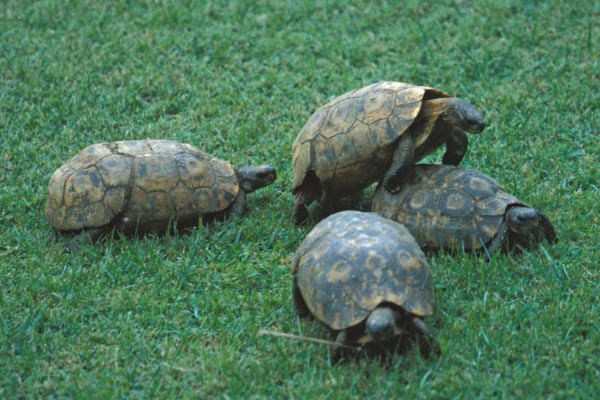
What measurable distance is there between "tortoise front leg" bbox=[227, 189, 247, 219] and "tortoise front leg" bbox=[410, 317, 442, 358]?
2.28 meters

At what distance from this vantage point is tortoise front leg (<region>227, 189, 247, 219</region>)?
637cm

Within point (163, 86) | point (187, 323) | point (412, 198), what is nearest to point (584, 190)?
point (412, 198)

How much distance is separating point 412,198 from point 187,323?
5.91 ft

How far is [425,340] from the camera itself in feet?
14.6

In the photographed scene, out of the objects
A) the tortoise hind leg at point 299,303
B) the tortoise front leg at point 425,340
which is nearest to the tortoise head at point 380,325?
the tortoise front leg at point 425,340

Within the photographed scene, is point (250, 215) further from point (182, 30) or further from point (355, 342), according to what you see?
point (182, 30)

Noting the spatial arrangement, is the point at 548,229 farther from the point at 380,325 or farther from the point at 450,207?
the point at 380,325

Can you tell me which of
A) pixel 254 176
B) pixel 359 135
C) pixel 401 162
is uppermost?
pixel 359 135

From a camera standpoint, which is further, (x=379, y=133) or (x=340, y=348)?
(x=379, y=133)

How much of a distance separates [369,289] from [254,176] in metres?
2.43

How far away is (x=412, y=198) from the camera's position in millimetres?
5742

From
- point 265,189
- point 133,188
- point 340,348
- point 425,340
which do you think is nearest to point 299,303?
point 340,348

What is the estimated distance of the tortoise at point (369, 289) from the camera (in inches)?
171

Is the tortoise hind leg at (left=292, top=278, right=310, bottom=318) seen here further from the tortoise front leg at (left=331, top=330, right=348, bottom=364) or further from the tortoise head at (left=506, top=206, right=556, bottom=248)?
the tortoise head at (left=506, top=206, right=556, bottom=248)
